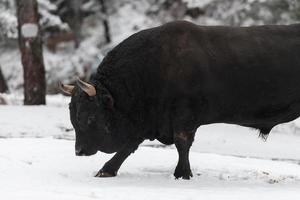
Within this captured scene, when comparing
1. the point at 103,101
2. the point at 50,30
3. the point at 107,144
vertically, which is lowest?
the point at 50,30

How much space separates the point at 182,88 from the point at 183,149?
765 millimetres

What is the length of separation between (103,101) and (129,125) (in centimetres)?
45

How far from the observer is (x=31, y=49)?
1739 cm

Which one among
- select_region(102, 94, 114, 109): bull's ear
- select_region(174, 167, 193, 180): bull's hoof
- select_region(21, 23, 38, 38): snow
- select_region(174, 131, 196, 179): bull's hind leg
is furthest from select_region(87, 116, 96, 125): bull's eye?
select_region(21, 23, 38, 38): snow

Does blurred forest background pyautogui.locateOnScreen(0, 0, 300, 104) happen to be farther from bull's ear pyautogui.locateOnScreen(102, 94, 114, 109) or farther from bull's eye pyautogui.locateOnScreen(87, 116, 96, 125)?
bull's eye pyautogui.locateOnScreen(87, 116, 96, 125)

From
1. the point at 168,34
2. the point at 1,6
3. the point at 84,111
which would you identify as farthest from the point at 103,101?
the point at 1,6

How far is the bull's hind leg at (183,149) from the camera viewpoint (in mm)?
8641

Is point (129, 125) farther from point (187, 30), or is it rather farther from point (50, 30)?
point (50, 30)

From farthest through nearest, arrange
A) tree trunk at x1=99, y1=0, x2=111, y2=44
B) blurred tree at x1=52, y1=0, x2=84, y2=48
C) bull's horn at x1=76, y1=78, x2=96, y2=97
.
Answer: blurred tree at x1=52, y1=0, x2=84, y2=48
tree trunk at x1=99, y1=0, x2=111, y2=44
bull's horn at x1=76, y1=78, x2=96, y2=97

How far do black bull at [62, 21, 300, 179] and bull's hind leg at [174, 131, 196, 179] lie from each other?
0.01m

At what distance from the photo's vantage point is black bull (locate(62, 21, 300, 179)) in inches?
339

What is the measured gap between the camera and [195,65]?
28.4 ft

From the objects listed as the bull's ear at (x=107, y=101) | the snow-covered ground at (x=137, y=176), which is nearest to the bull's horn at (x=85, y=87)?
the bull's ear at (x=107, y=101)

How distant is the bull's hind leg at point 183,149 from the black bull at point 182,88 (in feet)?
0.04
